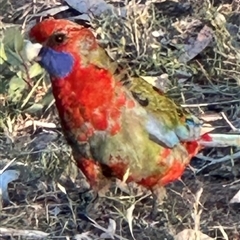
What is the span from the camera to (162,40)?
4.36 meters

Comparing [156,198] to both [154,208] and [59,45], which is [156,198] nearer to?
[154,208]

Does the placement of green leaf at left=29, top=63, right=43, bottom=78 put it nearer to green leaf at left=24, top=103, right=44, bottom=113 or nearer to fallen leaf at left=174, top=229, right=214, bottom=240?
green leaf at left=24, top=103, right=44, bottom=113

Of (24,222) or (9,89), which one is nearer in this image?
(24,222)

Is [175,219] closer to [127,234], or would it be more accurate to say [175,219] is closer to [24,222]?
[127,234]

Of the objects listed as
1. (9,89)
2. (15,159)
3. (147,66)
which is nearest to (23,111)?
(9,89)

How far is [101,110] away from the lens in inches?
111

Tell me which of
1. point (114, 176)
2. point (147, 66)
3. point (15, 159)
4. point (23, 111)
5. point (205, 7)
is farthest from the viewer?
point (205, 7)

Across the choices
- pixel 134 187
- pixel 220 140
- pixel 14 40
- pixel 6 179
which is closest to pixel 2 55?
pixel 14 40

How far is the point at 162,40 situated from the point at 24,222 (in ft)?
4.81

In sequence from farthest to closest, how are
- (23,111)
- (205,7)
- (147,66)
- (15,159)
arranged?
1. (205,7)
2. (147,66)
3. (23,111)
4. (15,159)

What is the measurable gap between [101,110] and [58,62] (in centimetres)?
18

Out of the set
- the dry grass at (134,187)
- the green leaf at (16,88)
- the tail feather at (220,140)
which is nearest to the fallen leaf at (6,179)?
the dry grass at (134,187)

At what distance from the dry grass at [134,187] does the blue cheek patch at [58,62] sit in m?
0.42

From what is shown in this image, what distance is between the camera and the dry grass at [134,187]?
10.1ft
